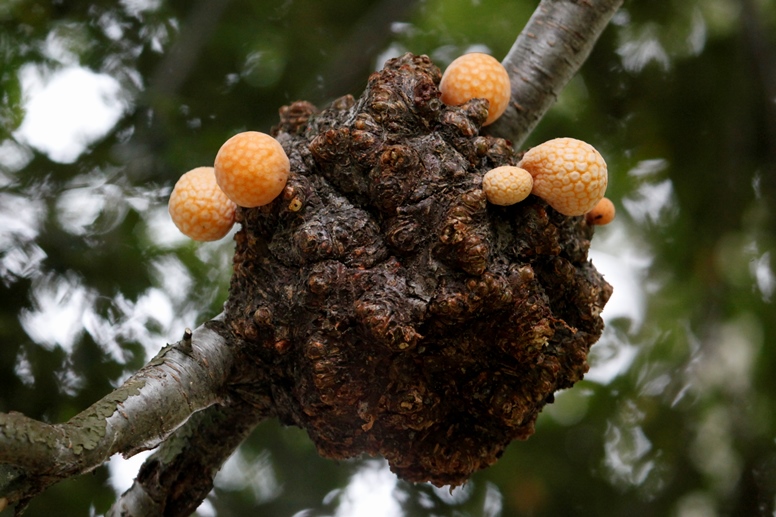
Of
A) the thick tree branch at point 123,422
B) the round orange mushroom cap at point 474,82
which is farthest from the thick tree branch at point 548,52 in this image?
the thick tree branch at point 123,422

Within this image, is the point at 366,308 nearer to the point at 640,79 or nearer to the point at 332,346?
the point at 332,346

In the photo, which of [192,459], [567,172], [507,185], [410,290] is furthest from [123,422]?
[567,172]

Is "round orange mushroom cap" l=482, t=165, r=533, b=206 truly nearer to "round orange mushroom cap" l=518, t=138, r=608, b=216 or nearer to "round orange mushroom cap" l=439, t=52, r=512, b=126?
"round orange mushroom cap" l=518, t=138, r=608, b=216

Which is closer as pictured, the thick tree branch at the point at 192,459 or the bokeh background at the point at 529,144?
the thick tree branch at the point at 192,459

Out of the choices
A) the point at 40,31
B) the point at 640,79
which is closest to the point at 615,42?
the point at 640,79

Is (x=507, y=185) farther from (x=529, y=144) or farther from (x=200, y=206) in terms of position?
(x=529, y=144)

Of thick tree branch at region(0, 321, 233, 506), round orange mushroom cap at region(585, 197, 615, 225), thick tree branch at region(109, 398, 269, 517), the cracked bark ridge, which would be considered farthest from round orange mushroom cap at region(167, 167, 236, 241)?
round orange mushroom cap at region(585, 197, 615, 225)

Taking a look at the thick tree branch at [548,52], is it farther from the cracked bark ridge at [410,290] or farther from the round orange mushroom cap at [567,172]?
the round orange mushroom cap at [567,172]
